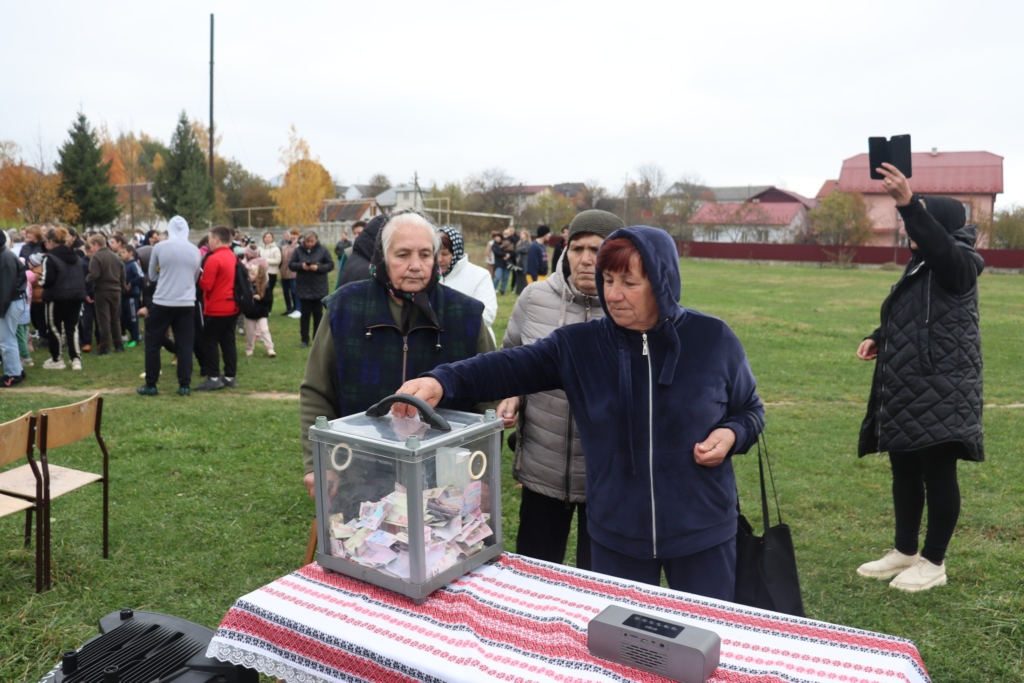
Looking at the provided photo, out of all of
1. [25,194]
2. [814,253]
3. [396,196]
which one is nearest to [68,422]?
[25,194]

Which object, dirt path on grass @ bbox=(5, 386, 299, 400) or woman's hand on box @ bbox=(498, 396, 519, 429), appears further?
dirt path on grass @ bbox=(5, 386, 299, 400)

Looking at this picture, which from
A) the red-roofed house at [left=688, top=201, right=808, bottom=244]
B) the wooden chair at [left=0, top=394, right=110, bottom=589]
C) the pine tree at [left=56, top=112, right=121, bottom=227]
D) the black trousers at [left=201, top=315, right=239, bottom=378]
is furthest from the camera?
the red-roofed house at [left=688, top=201, right=808, bottom=244]

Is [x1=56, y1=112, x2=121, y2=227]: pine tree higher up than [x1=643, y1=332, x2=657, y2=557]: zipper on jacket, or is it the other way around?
[x1=56, y1=112, x2=121, y2=227]: pine tree

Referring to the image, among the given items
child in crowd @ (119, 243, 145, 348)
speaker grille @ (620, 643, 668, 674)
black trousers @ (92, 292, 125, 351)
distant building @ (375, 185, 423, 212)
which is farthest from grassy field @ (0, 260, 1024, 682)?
distant building @ (375, 185, 423, 212)

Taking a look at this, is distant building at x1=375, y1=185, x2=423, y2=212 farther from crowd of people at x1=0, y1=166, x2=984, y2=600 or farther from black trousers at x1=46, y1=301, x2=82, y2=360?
crowd of people at x1=0, y1=166, x2=984, y2=600

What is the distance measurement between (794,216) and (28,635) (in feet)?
198

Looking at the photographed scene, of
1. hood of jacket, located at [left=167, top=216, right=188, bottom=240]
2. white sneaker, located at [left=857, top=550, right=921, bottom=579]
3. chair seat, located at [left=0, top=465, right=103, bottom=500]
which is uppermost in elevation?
hood of jacket, located at [left=167, top=216, right=188, bottom=240]

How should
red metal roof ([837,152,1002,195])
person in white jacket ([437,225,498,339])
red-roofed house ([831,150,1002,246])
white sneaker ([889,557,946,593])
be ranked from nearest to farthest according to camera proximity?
white sneaker ([889,557,946,593])
person in white jacket ([437,225,498,339])
red-roofed house ([831,150,1002,246])
red metal roof ([837,152,1002,195])

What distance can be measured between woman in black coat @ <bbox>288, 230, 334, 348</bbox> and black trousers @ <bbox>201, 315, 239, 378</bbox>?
7.79 feet

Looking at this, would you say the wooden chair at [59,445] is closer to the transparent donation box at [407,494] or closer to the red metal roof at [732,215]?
the transparent donation box at [407,494]

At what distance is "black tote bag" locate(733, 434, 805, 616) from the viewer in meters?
2.25

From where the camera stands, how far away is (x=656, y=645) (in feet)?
→ 4.97

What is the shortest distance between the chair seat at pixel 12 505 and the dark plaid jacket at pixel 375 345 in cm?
217

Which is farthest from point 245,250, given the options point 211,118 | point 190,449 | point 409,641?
point 211,118
